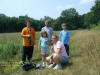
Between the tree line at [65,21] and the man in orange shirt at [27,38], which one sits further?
the tree line at [65,21]

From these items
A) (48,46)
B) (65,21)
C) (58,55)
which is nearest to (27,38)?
(48,46)

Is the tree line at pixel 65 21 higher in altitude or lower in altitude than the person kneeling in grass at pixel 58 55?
higher

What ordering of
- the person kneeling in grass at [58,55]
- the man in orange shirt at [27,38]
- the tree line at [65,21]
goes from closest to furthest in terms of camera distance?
the person kneeling in grass at [58,55] → the man in orange shirt at [27,38] → the tree line at [65,21]

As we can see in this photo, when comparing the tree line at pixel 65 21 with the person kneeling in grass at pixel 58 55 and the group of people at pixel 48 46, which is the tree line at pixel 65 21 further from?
the person kneeling in grass at pixel 58 55

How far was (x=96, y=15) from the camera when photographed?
42406 millimetres

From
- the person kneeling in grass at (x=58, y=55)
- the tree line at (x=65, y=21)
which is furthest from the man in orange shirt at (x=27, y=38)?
the tree line at (x=65, y=21)

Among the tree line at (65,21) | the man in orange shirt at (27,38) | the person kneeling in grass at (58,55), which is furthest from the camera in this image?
the tree line at (65,21)

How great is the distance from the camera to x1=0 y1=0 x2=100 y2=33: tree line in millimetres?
43444

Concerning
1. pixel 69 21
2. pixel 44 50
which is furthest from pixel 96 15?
pixel 44 50

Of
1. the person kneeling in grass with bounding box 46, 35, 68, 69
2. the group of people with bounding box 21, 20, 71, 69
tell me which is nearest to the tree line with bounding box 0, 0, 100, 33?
the group of people with bounding box 21, 20, 71, 69

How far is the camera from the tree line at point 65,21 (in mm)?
43444

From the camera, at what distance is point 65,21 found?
7831 cm

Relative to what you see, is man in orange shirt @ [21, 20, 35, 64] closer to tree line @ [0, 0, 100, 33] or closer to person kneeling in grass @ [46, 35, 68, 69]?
person kneeling in grass @ [46, 35, 68, 69]

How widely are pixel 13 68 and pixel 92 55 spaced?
2.79m
